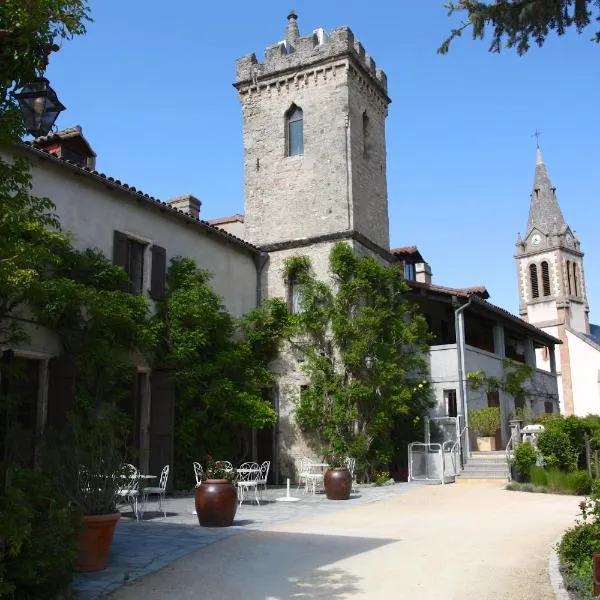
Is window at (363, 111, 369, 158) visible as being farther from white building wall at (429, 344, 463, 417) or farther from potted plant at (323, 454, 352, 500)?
potted plant at (323, 454, 352, 500)

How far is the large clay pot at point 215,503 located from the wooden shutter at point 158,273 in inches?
247

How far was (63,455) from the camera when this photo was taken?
22.4 feet

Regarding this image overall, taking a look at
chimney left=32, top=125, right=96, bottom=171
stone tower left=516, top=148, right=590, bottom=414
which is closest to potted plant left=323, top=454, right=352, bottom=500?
chimney left=32, top=125, right=96, bottom=171

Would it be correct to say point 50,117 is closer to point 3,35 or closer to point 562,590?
point 3,35

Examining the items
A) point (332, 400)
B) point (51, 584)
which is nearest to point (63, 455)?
point (51, 584)

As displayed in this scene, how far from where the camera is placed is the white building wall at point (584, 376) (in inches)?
1698

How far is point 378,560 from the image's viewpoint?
7293 mm

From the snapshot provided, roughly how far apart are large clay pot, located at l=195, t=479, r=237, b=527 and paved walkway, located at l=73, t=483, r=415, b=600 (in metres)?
0.18

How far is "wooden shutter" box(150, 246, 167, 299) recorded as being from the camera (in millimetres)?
15039

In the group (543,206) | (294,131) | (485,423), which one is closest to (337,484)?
(485,423)

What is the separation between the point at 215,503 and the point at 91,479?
308 cm

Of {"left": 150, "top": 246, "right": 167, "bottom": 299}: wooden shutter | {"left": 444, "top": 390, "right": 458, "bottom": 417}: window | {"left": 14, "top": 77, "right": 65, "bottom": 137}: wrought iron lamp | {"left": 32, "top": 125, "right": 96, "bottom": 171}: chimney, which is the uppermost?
{"left": 32, "top": 125, "right": 96, "bottom": 171}: chimney

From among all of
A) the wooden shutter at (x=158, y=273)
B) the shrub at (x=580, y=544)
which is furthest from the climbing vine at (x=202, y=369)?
the shrub at (x=580, y=544)

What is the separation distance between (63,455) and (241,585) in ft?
7.28
